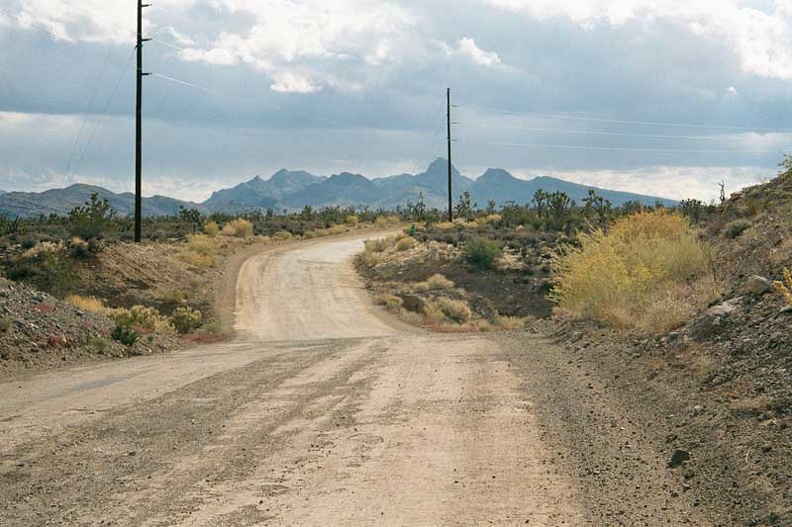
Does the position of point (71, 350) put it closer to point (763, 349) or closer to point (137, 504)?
point (137, 504)

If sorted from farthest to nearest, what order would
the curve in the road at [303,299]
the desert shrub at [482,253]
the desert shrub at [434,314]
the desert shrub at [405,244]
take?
1. the desert shrub at [405,244]
2. the desert shrub at [482,253]
3. the desert shrub at [434,314]
4. the curve in the road at [303,299]

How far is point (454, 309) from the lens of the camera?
123 feet

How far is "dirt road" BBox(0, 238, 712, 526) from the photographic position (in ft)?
25.0

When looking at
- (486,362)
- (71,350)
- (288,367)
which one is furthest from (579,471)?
(71,350)

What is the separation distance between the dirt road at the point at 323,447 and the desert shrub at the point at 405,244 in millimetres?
35672

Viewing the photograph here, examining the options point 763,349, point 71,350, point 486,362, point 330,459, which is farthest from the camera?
point 71,350

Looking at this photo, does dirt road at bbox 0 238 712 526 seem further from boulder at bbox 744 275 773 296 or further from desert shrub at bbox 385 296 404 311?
desert shrub at bbox 385 296 404 311

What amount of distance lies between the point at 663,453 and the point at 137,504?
5513mm

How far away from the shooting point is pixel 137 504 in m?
7.80

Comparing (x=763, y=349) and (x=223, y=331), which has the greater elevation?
(x=763, y=349)

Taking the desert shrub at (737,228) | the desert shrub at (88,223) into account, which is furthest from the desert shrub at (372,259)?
the desert shrub at (737,228)

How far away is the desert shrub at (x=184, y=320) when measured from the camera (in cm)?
3156

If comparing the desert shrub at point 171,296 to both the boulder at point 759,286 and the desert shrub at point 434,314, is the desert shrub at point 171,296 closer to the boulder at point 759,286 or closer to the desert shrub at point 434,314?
the desert shrub at point 434,314

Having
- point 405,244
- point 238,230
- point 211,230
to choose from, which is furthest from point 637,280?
point 238,230
